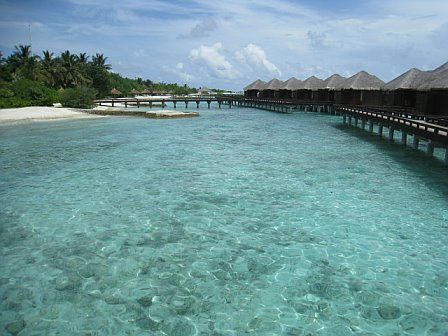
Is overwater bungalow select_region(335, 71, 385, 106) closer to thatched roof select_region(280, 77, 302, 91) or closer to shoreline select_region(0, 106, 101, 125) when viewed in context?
thatched roof select_region(280, 77, 302, 91)

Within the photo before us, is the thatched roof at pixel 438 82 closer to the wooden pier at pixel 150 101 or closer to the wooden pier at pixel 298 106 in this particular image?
the wooden pier at pixel 298 106

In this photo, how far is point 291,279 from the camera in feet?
22.4

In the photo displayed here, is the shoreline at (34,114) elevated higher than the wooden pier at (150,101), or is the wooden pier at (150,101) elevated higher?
the wooden pier at (150,101)

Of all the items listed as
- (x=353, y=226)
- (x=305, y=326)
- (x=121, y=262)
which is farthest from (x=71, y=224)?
(x=353, y=226)

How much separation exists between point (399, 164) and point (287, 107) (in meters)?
33.8

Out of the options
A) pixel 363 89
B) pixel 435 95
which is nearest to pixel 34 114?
pixel 363 89

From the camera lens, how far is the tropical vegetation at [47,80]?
43.5m

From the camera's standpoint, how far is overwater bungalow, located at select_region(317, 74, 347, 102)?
1646 inches

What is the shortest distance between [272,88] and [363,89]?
73.0 feet

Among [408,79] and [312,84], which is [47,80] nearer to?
[312,84]

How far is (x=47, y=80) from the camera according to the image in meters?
52.8

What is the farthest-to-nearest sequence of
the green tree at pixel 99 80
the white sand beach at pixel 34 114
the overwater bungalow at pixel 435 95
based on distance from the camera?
the green tree at pixel 99 80, the white sand beach at pixel 34 114, the overwater bungalow at pixel 435 95

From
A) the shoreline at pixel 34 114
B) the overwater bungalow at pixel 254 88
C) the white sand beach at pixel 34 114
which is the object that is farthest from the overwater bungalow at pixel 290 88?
the white sand beach at pixel 34 114

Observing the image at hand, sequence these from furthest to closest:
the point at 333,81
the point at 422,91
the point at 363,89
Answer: the point at 333,81 → the point at 363,89 → the point at 422,91
